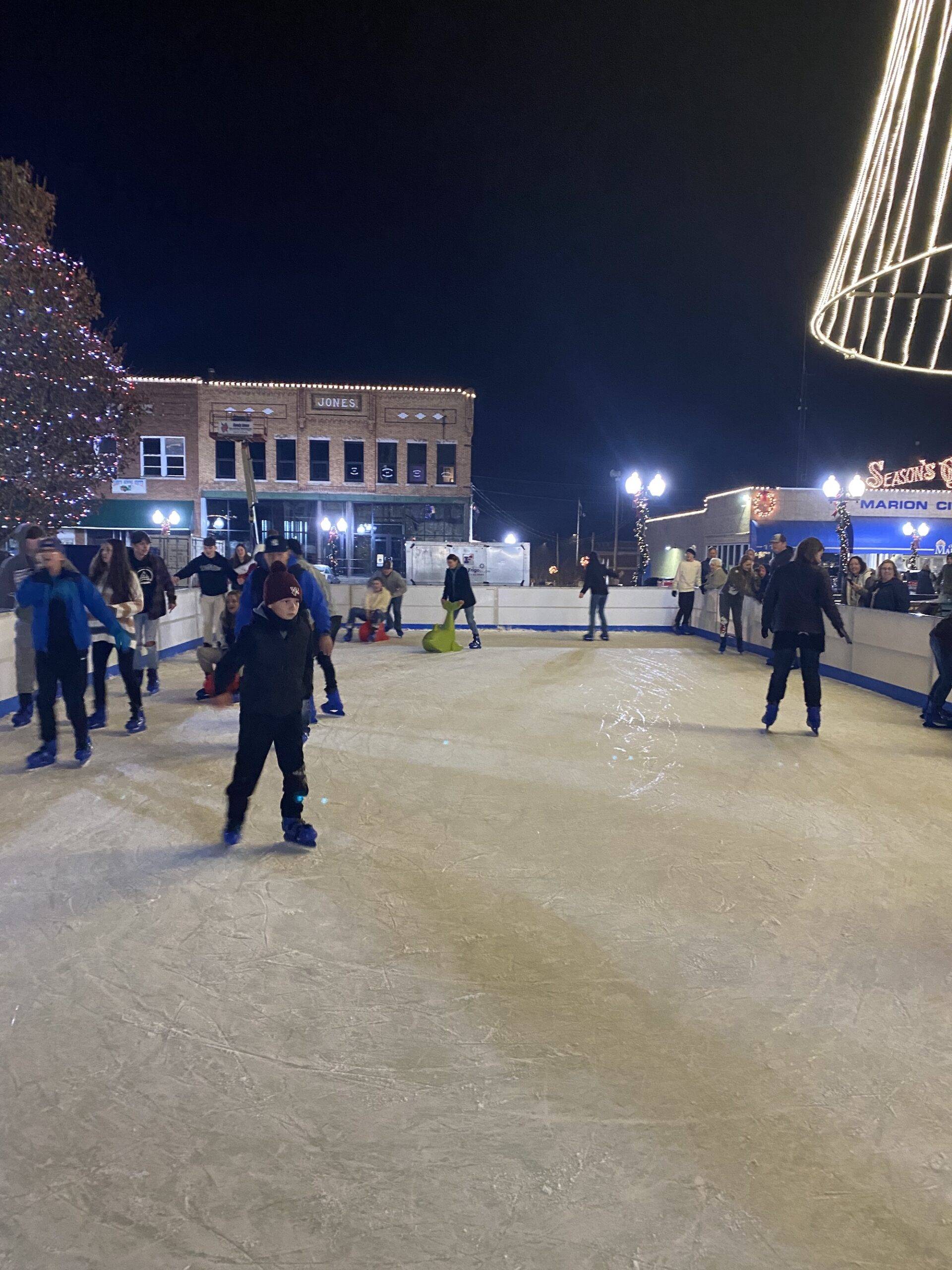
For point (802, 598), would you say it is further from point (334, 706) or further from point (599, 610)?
point (599, 610)

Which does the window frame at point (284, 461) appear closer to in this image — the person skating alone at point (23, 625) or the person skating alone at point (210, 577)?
the person skating alone at point (210, 577)

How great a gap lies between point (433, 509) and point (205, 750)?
2971 cm

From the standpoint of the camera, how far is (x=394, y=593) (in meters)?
15.1

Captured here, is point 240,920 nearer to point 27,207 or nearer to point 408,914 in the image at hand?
point 408,914

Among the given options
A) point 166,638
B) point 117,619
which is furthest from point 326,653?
point 166,638

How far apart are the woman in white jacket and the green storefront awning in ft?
79.8

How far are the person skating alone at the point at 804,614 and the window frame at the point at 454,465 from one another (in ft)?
95.9

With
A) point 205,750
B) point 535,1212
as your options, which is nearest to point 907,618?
point 205,750

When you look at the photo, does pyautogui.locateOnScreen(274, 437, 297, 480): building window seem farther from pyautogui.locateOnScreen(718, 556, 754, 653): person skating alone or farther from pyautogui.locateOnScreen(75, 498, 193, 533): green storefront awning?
pyautogui.locateOnScreen(718, 556, 754, 653): person skating alone

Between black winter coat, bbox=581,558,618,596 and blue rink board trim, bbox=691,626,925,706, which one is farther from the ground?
black winter coat, bbox=581,558,618,596

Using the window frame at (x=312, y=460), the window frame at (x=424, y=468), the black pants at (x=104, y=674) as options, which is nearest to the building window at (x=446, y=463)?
the window frame at (x=424, y=468)

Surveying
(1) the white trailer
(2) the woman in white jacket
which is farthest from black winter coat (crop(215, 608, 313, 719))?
(1) the white trailer

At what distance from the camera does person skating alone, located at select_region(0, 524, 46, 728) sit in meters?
6.71

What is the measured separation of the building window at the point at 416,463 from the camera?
118ft
